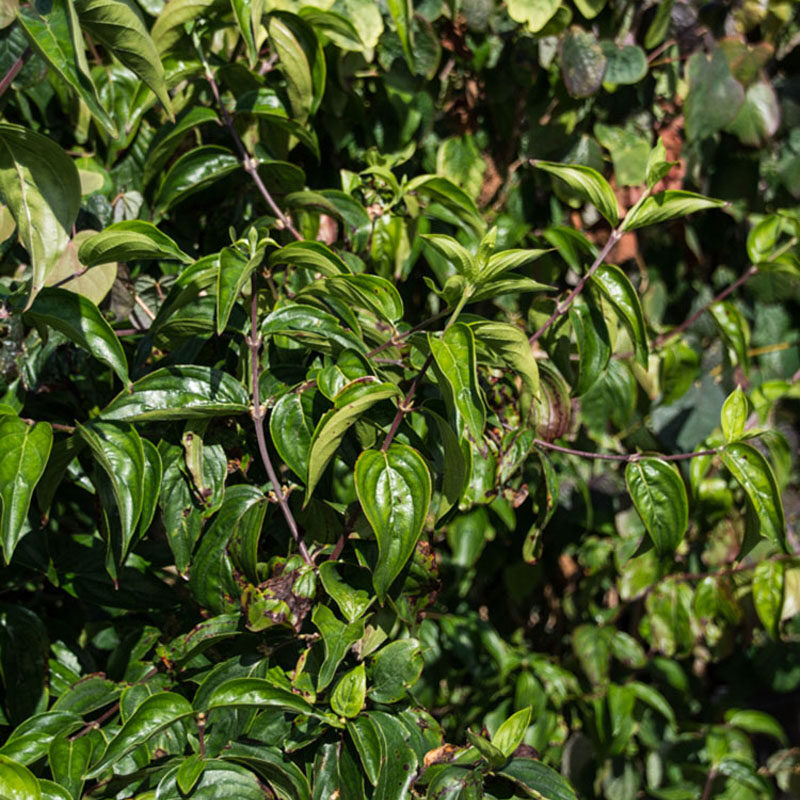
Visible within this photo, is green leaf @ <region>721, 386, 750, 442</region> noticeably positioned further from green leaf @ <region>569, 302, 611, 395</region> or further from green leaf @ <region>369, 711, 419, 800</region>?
green leaf @ <region>369, 711, 419, 800</region>

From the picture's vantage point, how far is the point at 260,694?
3.28ft

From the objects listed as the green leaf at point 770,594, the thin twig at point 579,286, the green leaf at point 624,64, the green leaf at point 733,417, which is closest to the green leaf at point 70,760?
the thin twig at point 579,286

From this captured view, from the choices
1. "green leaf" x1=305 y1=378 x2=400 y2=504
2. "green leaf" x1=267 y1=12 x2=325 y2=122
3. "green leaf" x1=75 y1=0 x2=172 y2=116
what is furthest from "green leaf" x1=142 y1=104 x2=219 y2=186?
"green leaf" x1=305 y1=378 x2=400 y2=504

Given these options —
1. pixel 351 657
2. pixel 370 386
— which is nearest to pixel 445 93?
pixel 370 386

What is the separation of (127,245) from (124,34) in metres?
0.23

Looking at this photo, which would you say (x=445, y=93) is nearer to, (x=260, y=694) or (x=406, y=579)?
(x=406, y=579)

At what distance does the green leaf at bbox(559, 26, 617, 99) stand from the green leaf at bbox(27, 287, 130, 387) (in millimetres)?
988

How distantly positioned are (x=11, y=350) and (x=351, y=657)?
546 millimetres

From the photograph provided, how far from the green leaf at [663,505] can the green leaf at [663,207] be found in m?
0.33

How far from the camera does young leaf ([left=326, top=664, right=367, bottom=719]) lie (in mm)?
1020

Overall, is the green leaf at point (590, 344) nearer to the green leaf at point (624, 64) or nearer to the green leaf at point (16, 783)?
the green leaf at point (624, 64)

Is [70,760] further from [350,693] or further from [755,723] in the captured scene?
[755,723]

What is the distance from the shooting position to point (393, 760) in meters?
1.02

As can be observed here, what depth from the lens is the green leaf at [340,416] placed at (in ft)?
3.12
